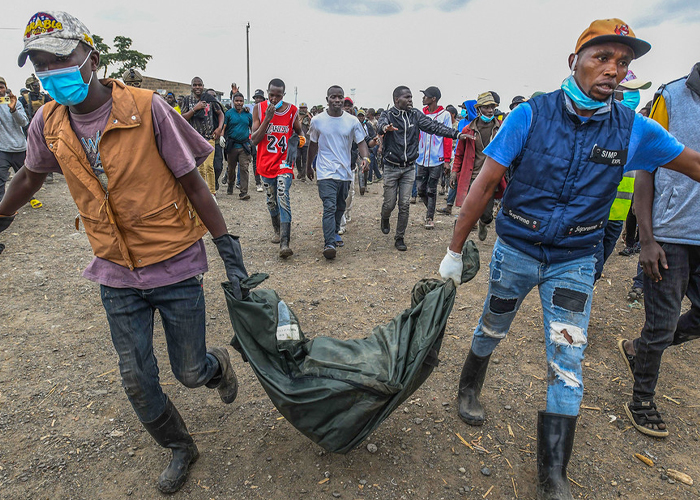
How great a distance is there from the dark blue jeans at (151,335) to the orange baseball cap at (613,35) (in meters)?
2.29

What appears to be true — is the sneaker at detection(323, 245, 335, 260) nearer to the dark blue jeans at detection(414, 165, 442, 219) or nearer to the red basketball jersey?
the red basketball jersey

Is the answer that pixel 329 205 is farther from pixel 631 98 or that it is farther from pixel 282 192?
pixel 631 98

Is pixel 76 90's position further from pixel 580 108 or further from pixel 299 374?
pixel 580 108

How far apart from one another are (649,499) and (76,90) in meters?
3.43

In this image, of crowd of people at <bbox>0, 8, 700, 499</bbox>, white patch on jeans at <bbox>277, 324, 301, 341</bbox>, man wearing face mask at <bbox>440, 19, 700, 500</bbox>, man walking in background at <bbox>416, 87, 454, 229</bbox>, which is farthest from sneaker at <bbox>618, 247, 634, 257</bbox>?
white patch on jeans at <bbox>277, 324, 301, 341</bbox>

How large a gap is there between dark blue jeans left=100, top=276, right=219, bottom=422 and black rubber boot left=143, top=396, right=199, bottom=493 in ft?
0.20

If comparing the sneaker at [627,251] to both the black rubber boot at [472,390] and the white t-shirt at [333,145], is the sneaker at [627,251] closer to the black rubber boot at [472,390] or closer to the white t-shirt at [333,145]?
the white t-shirt at [333,145]

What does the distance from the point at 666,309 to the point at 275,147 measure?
4.74 m

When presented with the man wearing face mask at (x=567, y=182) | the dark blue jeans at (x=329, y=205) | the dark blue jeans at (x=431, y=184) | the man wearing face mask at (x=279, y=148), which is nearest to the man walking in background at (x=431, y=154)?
the dark blue jeans at (x=431, y=184)

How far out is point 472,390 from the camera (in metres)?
2.89

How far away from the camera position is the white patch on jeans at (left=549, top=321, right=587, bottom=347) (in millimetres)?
2221

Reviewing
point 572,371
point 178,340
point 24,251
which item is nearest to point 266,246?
point 24,251

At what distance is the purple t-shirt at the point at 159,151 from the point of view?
82.2 inches

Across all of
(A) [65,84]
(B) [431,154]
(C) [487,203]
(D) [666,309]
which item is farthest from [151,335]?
(B) [431,154]
